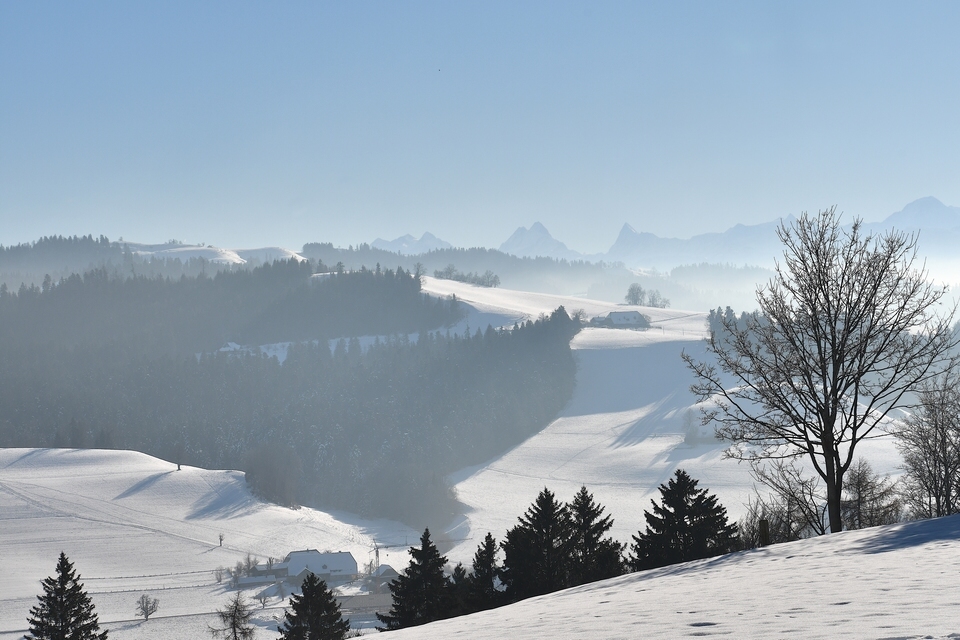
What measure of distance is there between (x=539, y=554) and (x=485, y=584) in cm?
217

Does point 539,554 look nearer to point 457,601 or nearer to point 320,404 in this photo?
point 457,601

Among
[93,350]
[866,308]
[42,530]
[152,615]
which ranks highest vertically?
[93,350]

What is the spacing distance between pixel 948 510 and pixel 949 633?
21.4 metres

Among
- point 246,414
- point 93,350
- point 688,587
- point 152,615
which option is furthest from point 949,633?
point 93,350

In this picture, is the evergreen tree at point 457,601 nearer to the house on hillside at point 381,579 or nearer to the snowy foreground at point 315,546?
the snowy foreground at point 315,546

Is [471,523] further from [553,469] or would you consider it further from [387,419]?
[387,419]

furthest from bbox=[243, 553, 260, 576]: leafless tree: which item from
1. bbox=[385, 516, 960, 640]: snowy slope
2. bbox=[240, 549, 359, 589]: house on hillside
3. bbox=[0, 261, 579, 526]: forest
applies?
bbox=[385, 516, 960, 640]: snowy slope

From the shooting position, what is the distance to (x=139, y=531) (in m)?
76.4

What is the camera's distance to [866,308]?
56.3 feet

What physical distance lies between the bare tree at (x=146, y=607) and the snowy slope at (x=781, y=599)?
2022 inches

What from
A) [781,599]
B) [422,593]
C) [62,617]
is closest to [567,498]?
[422,593]

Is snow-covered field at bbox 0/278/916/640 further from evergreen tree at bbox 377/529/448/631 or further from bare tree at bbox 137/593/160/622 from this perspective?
evergreen tree at bbox 377/529/448/631

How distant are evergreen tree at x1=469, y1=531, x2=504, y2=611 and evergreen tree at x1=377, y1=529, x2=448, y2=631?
1.06 metres

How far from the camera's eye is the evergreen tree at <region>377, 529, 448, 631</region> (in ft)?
83.9
